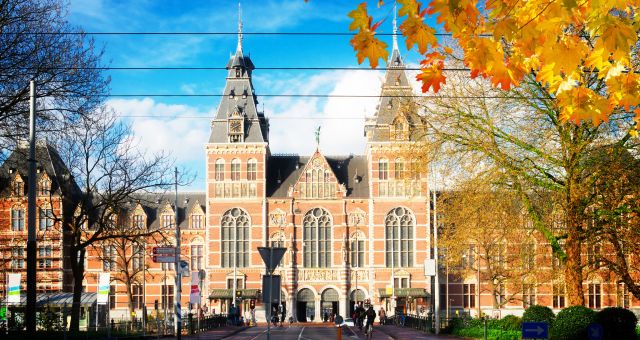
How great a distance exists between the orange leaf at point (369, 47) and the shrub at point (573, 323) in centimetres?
1526

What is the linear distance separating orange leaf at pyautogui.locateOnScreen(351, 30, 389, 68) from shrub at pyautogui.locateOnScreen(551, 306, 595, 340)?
15265 mm

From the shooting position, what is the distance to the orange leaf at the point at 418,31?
6.56 metres

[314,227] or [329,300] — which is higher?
[314,227]

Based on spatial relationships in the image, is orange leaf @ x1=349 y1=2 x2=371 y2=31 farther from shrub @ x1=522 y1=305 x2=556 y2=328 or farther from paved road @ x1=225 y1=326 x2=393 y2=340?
paved road @ x1=225 y1=326 x2=393 y2=340

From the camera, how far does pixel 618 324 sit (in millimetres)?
20016

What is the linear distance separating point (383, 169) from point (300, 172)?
6859mm

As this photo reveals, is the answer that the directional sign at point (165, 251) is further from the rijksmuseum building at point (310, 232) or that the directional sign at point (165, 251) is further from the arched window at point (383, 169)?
the arched window at point (383, 169)

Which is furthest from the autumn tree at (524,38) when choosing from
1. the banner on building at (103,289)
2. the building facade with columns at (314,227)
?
the building facade with columns at (314,227)

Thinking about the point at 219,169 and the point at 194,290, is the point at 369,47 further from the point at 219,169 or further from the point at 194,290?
the point at 219,169

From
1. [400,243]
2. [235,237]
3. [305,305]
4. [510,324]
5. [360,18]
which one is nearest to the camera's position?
[360,18]

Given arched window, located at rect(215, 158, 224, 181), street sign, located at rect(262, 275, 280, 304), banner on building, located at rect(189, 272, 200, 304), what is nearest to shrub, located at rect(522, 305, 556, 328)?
street sign, located at rect(262, 275, 280, 304)

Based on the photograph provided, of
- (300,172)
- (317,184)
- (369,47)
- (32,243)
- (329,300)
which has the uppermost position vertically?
(300,172)

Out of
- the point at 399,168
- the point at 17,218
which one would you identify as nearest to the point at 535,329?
the point at 399,168

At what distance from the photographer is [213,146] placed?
64875mm
